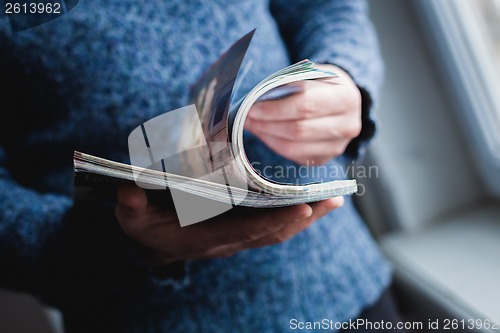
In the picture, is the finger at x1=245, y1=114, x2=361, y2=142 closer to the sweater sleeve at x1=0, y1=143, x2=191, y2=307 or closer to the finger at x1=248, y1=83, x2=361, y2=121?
the finger at x1=248, y1=83, x2=361, y2=121

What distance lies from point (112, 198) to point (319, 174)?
0.29m

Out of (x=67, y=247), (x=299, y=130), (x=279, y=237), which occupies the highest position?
(x=299, y=130)

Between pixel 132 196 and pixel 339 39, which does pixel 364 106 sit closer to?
pixel 339 39

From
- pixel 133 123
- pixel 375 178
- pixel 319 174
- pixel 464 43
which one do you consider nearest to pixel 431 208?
pixel 375 178

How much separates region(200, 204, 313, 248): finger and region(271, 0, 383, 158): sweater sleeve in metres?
0.20

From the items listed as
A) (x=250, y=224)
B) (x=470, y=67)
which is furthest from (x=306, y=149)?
(x=470, y=67)

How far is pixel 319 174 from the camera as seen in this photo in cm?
58

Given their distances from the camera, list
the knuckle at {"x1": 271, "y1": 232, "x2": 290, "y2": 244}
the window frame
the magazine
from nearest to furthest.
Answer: the magazine, the knuckle at {"x1": 271, "y1": 232, "x2": 290, "y2": 244}, the window frame

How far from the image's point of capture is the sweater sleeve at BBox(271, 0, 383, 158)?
1.69 feet

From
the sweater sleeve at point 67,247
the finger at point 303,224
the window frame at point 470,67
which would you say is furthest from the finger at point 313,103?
the window frame at point 470,67

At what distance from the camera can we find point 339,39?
0.56 m

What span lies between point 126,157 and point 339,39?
1.12 ft

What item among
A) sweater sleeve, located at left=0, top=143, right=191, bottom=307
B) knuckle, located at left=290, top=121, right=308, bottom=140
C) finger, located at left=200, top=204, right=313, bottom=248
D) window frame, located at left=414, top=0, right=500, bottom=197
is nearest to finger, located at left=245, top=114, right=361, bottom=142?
knuckle, located at left=290, top=121, right=308, bottom=140

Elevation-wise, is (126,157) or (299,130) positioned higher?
(299,130)
